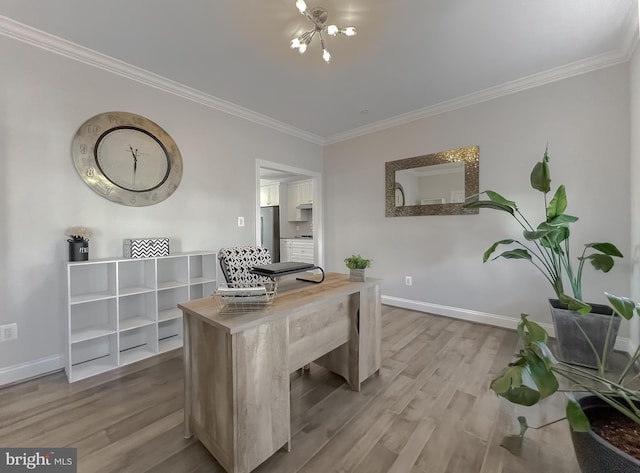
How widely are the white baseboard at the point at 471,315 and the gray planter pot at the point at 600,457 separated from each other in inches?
77.1

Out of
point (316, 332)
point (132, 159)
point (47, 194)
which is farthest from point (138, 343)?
point (316, 332)

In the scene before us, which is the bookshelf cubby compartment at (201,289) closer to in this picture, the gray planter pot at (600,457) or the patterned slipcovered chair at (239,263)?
the patterned slipcovered chair at (239,263)

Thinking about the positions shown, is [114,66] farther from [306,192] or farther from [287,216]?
[287,216]

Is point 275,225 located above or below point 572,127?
below

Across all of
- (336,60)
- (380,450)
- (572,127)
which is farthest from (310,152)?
(380,450)

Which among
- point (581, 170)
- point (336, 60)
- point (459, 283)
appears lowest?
point (459, 283)

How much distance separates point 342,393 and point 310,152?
3.47m

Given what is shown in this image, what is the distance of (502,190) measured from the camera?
2.87 metres

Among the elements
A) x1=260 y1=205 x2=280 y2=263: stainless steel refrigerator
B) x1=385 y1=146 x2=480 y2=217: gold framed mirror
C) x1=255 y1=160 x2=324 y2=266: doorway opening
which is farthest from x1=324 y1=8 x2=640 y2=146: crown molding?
x1=260 y1=205 x2=280 y2=263: stainless steel refrigerator

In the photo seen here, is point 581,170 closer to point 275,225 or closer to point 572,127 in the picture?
point 572,127

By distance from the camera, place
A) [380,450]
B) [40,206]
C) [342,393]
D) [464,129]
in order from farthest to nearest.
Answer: [464,129]
[40,206]
[342,393]
[380,450]

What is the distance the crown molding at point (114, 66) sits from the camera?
1.90 m

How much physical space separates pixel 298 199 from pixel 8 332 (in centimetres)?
498

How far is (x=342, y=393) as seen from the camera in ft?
5.91
